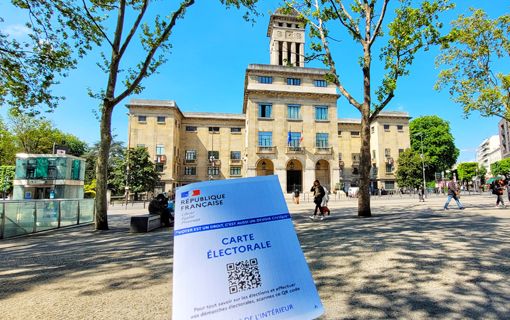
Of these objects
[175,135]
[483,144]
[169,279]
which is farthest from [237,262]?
[483,144]

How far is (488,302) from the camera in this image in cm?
338

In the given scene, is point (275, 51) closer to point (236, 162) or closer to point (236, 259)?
point (236, 162)

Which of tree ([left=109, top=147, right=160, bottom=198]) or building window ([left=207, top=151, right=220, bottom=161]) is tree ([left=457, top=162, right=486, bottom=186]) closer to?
building window ([left=207, top=151, right=220, bottom=161])

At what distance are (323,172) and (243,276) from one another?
4318cm

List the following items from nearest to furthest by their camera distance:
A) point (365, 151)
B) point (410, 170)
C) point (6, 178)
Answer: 1. point (365, 151)
2. point (6, 178)
3. point (410, 170)

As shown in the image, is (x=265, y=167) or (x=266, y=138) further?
(x=265, y=167)

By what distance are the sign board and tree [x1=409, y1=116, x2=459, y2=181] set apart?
55405mm

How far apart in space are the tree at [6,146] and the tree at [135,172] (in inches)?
702

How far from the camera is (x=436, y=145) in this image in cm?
5069

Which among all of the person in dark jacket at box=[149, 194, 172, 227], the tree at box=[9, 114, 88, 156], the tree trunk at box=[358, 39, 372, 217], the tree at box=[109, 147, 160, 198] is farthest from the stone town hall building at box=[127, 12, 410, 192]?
the person in dark jacket at box=[149, 194, 172, 227]

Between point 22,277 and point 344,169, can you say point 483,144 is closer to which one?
point 344,169

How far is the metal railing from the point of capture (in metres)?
9.59

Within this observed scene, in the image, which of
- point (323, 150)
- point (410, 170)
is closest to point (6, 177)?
point (323, 150)

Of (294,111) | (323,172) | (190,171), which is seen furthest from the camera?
(190,171)
